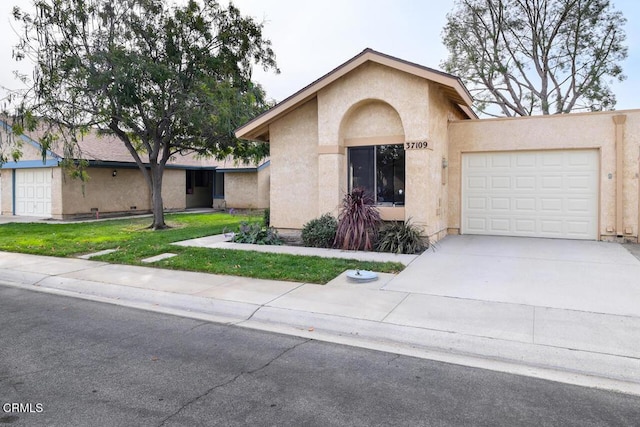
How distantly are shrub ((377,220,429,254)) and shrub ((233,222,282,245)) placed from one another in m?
3.01

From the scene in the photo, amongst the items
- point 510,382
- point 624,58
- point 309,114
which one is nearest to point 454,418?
point 510,382

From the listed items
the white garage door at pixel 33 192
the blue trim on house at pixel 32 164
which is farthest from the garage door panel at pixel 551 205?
the white garage door at pixel 33 192

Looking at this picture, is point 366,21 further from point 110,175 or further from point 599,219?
point 110,175

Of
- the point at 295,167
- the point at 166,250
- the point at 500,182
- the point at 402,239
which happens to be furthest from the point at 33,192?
the point at 500,182

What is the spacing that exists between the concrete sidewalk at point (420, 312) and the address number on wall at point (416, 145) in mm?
3193

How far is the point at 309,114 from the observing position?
516 inches

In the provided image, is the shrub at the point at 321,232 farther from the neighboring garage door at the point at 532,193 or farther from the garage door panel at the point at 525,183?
the garage door panel at the point at 525,183

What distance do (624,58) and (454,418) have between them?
29.1 m

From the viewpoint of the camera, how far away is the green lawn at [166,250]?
340 inches

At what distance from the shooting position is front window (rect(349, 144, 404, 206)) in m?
12.0

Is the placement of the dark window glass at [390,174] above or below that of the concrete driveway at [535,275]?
above

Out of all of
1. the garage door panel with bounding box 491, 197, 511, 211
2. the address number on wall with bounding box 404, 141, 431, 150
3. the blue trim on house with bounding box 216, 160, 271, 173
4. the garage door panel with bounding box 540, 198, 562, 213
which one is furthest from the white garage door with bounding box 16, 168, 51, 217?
the garage door panel with bounding box 540, 198, 562, 213

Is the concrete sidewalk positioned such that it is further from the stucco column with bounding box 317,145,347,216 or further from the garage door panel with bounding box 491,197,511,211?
the garage door panel with bounding box 491,197,511,211

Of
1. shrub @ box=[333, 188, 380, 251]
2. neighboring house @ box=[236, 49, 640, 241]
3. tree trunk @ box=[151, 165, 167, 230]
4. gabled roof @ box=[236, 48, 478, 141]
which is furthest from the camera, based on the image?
tree trunk @ box=[151, 165, 167, 230]
